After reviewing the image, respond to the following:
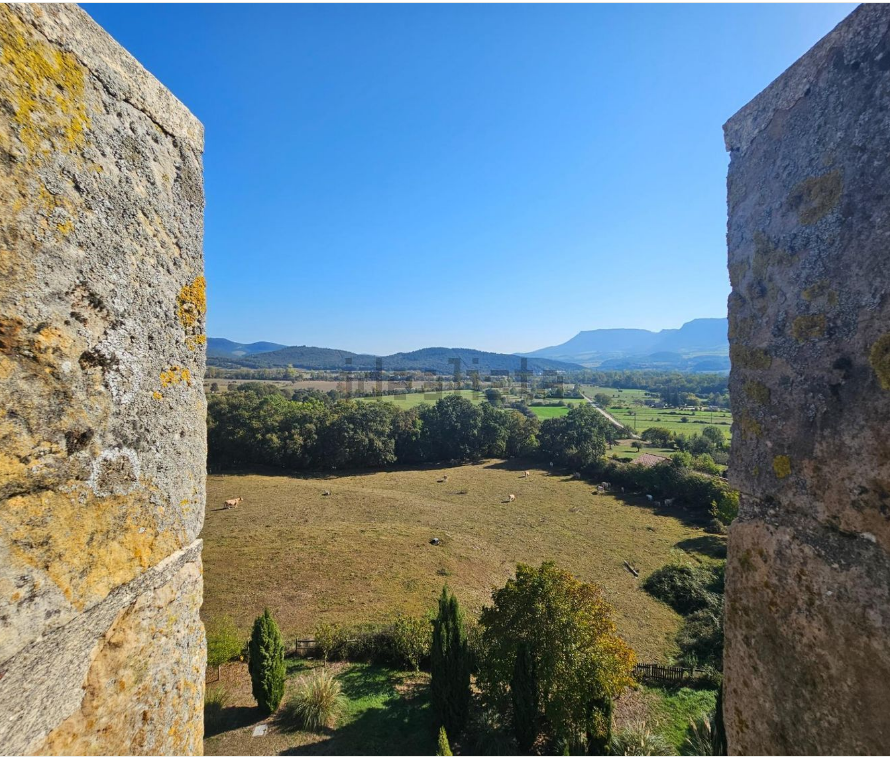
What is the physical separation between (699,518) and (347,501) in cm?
2503

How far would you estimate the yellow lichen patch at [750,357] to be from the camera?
1938 millimetres

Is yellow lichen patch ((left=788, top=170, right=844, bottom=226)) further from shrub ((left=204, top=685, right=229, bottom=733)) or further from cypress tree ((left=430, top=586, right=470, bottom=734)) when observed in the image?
shrub ((left=204, top=685, right=229, bottom=733))

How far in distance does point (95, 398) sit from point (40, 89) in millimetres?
940

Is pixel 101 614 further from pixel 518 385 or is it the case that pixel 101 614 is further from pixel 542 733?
pixel 518 385

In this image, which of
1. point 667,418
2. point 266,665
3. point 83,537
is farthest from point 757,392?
point 667,418

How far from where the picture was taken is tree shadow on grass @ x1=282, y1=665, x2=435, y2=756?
1040cm

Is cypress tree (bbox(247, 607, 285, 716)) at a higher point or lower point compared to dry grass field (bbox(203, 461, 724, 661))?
higher

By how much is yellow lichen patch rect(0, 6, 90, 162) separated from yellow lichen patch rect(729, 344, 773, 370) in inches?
110

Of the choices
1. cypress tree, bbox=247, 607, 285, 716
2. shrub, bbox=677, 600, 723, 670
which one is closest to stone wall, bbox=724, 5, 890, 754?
cypress tree, bbox=247, 607, 285, 716

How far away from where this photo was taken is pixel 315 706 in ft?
37.2

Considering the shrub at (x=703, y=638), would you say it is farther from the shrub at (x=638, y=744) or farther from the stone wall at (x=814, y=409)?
the stone wall at (x=814, y=409)

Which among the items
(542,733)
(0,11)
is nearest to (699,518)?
(542,733)

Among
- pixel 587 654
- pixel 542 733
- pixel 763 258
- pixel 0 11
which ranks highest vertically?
pixel 0 11

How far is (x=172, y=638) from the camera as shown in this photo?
174cm
